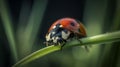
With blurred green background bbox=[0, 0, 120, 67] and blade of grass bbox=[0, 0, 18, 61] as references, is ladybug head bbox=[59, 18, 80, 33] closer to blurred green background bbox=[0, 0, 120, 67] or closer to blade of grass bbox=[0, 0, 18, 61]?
blurred green background bbox=[0, 0, 120, 67]

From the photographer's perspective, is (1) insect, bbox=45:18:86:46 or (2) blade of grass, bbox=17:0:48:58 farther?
(2) blade of grass, bbox=17:0:48:58

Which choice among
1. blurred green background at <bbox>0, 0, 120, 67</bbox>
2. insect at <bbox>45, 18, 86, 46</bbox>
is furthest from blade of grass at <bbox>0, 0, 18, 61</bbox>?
insect at <bbox>45, 18, 86, 46</bbox>

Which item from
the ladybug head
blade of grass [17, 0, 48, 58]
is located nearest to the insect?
the ladybug head

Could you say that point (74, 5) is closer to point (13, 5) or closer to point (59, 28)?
point (13, 5)

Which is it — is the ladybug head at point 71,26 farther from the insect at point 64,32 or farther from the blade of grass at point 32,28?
the blade of grass at point 32,28

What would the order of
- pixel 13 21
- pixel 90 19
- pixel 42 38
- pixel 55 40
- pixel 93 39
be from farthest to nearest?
pixel 13 21 → pixel 42 38 → pixel 90 19 → pixel 55 40 → pixel 93 39

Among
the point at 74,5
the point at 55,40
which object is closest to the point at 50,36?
the point at 55,40

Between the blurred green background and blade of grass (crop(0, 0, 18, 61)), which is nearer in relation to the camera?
the blurred green background

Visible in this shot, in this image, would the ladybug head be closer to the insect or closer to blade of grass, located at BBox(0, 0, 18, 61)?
the insect
